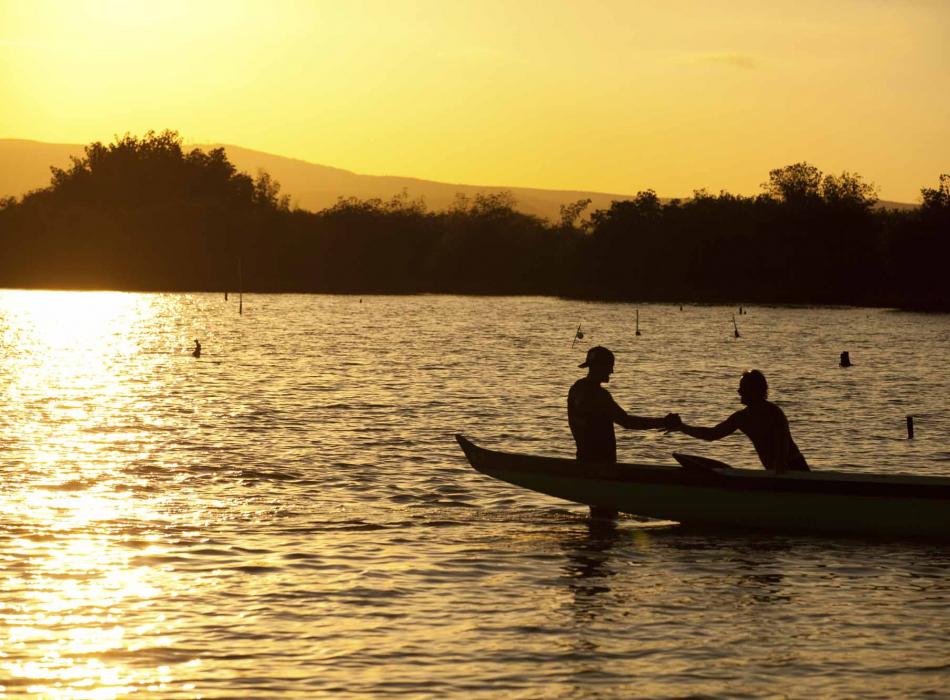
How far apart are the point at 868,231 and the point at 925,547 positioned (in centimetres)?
15716

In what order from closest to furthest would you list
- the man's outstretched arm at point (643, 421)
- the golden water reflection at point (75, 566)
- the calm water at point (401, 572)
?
the golden water reflection at point (75, 566)
the calm water at point (401, 572)
the man's outstretched arm at point (643, 421)

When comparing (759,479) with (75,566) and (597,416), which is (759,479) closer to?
(597,416)

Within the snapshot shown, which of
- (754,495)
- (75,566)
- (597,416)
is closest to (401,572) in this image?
(597,416)

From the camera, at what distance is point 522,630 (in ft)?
45.7

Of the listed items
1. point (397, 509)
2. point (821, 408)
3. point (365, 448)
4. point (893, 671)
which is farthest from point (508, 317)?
point (893, 671)

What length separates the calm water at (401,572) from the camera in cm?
1241

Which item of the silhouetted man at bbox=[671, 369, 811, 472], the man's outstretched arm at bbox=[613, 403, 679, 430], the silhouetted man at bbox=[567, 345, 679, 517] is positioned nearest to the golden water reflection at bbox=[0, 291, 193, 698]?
the silhouetted man at bbox=[567, 345, 679, 517]

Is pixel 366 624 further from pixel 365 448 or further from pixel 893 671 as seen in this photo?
pixel 365 448

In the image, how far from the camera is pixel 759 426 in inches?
699

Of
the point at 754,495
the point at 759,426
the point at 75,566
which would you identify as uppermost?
the point at 759,426

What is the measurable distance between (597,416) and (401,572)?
3.24 meters

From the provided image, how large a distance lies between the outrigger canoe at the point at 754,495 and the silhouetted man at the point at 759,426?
248mm

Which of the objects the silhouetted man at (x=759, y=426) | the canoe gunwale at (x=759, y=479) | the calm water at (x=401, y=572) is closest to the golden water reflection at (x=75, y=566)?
the calm water at (x=401, y=572)

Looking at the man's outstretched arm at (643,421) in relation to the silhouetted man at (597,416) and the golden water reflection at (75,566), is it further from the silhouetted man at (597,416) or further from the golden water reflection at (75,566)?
the golden water reflection at (75,566)
